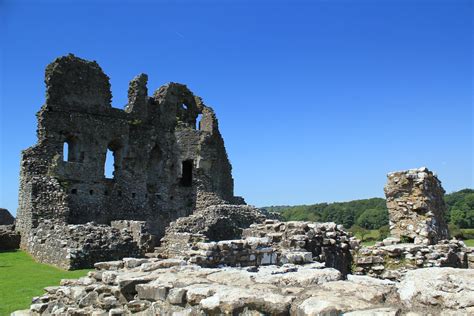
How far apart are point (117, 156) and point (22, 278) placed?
50.1ft

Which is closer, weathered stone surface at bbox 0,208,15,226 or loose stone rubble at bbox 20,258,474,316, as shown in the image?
loose stone rubble at bbox 20,258,474,316

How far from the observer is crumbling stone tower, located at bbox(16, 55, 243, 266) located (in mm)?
23000

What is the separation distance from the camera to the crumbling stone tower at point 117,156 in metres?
23.0

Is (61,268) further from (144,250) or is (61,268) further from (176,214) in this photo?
(176,214)

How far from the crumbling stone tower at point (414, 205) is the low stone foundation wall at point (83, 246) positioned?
→ 9.19 metres

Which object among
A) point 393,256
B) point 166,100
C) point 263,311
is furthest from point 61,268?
point 166,100

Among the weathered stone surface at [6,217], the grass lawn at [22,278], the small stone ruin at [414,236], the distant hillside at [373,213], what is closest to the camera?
the grass lawn at [22,278]

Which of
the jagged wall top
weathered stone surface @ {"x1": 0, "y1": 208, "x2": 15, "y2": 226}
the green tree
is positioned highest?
the jagged wall top

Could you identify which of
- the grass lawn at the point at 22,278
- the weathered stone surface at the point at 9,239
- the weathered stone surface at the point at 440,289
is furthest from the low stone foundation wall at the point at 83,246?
the weathered stone surface at the point at 440,289

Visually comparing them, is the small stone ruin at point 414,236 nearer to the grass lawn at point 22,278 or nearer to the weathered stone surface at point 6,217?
the grass lawn at point 22,278

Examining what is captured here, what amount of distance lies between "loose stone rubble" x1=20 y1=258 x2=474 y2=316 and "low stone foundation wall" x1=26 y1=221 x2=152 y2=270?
8.02 meters

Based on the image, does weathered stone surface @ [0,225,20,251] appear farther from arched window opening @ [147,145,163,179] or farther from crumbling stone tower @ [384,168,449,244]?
crumbling stone tower @ [384,168,449,244]

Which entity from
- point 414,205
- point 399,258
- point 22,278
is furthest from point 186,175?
point 399,258

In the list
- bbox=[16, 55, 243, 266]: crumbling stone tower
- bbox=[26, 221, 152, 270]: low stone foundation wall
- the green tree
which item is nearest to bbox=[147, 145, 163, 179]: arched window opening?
bbox=[16, 55, 243, 266]: crumbling stone tower
